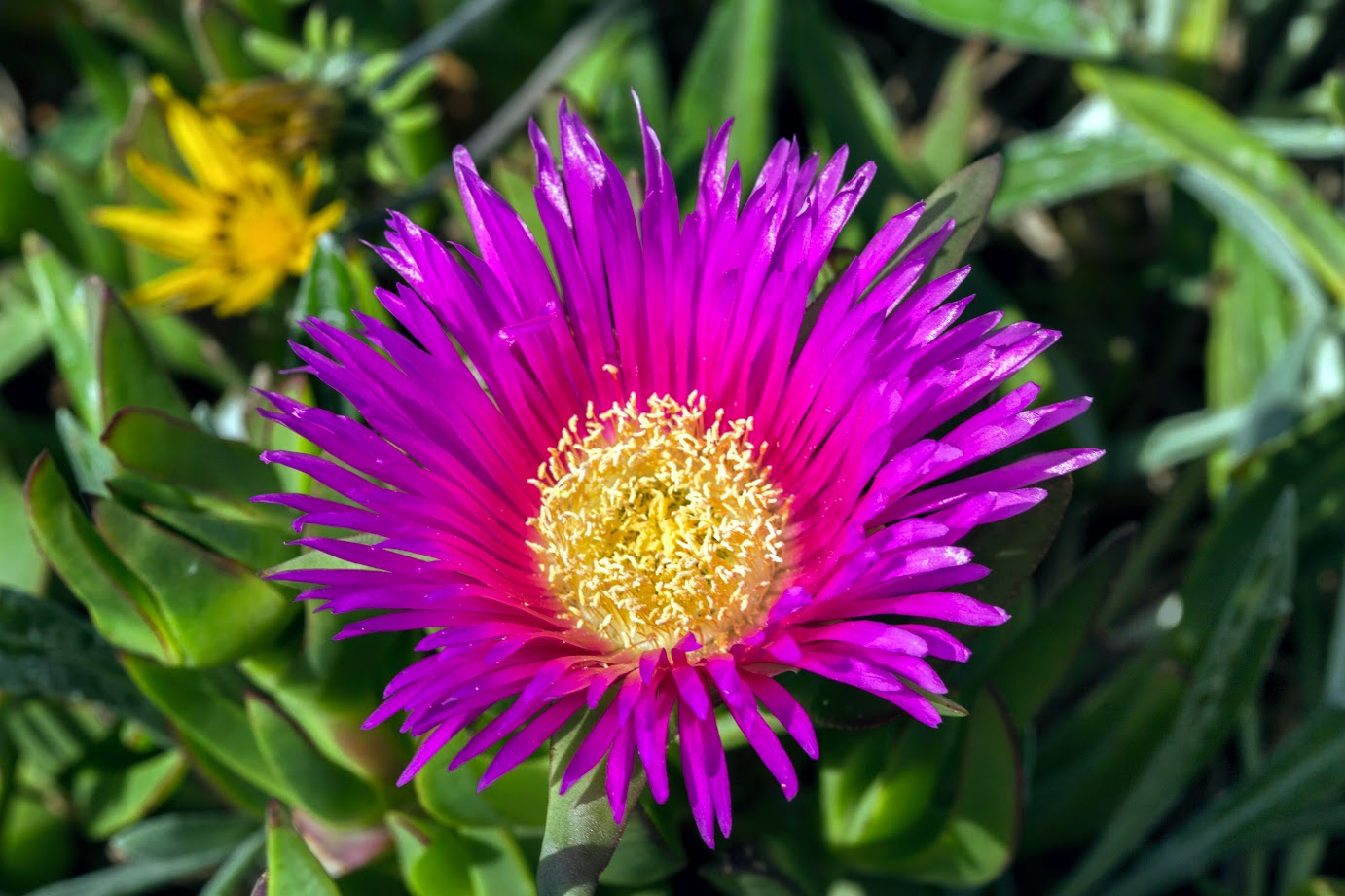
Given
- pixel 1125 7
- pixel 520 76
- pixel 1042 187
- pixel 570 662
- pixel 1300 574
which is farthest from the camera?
pixel 520 76

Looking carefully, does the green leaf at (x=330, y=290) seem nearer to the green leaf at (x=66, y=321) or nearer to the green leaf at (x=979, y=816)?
the green leaf at (x=66, y=321)

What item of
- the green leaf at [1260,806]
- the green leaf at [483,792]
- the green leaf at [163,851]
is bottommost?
the green leaf at [1260,806]

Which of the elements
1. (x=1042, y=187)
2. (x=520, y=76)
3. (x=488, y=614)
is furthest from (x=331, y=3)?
(x=488, y=614)

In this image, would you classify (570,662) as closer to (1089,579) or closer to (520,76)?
(1089,579)

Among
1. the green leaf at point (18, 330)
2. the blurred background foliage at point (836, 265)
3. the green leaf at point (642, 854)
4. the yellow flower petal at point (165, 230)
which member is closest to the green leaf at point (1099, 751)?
the blurred background foliage at point (836, 265)

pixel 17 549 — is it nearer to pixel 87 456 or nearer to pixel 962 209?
pixel 87 456
